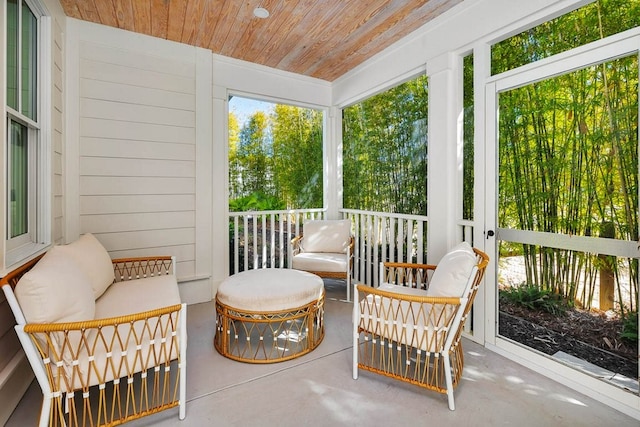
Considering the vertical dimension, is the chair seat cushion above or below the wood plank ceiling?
below

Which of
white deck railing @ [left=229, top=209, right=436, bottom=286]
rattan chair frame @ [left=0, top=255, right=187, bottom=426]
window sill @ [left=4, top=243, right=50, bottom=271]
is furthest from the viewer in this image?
white deck railing @ [left=229, top=209, right=436, bottom=286]

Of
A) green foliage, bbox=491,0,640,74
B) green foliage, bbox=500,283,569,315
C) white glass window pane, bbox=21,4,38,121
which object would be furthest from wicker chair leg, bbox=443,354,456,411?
white glass window pane, bbox=21,4,38,121

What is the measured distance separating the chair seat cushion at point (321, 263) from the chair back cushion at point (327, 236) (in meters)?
0.23

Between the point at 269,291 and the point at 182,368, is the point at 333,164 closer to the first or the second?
the point at 269,291

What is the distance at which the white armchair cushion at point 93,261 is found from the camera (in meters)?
2.12

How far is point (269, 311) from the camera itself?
7.38ft

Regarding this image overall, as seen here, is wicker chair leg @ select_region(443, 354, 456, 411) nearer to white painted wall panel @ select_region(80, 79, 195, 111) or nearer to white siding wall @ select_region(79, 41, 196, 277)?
white siding wall @ select_region(79, 41, 196, 277)

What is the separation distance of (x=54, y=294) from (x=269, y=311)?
3.89 feet

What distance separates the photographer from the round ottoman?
88.9 inches

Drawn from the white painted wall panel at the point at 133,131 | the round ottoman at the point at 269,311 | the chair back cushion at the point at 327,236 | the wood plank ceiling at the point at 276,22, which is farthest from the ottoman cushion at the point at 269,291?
the wood plank ceiling at the point at 276,22

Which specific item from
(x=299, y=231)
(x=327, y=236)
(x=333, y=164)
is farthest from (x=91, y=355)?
(x=333, y=164)

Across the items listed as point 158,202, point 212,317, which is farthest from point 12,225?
point 212,317

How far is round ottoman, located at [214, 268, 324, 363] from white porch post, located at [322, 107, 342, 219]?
185cm

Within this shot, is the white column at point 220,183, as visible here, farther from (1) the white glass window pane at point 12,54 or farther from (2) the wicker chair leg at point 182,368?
(2) the wicker chair leg at point 182,368
